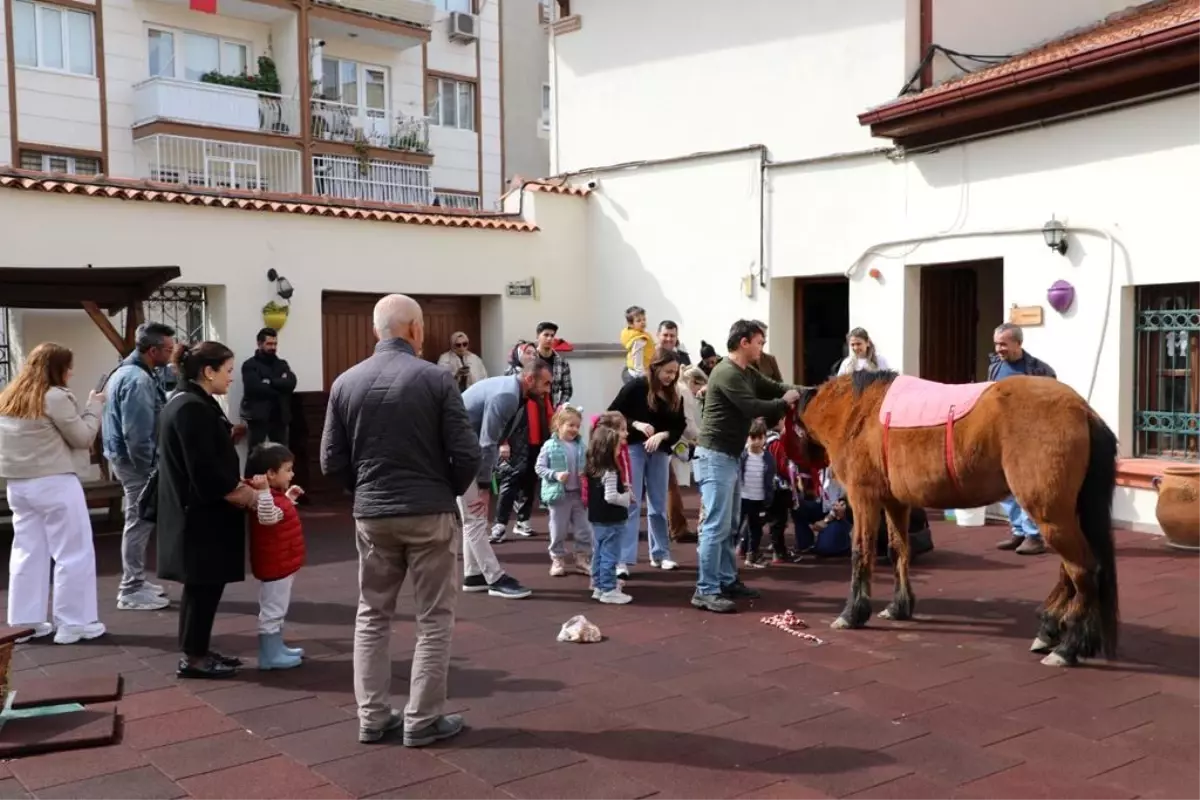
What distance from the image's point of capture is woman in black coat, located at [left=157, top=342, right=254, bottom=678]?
17.7 feet

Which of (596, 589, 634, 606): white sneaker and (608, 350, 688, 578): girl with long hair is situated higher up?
(608, 350, 688, 578): girl with long hair

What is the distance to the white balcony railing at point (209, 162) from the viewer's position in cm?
2189

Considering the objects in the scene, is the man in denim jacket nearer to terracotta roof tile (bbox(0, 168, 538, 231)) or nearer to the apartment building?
terracotta roof tile (bbox(0, 168, 538, 231))

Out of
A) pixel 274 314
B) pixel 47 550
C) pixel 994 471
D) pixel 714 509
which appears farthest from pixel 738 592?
pixel 274 314

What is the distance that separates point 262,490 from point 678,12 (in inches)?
394

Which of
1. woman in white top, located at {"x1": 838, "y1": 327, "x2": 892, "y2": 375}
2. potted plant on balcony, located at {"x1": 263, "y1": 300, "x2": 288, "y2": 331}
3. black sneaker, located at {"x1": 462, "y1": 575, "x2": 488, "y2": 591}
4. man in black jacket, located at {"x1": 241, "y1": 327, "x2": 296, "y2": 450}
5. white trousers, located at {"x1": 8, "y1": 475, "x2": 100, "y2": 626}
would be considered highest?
potted plant on balcony, located at {"x1": 263, "y1": 300, "x2": 288, "y2": 331}

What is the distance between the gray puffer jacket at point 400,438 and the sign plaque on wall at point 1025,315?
7226mm

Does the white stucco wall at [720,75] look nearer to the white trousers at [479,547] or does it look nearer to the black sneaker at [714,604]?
the black sneaker at [714,604]

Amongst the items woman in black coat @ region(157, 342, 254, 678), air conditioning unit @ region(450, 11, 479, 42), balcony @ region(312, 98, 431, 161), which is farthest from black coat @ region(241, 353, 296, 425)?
air conditioning unit @ region(450, 11, 479, 42)

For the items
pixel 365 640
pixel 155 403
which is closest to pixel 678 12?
pixel 155 403

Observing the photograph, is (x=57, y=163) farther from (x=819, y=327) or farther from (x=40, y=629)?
(x=40, y=629)

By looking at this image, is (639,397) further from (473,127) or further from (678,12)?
(473,127)

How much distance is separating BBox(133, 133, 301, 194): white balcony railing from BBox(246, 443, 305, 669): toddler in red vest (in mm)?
17096

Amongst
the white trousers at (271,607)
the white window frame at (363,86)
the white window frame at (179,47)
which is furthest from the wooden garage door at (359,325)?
the white window frame at (363,86)
